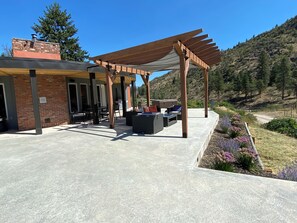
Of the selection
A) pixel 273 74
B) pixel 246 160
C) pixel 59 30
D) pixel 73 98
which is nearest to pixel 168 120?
pixel 246 160

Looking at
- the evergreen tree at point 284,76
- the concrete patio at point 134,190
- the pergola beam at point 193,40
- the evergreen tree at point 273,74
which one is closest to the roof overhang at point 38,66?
the concrete patio at point 134,190

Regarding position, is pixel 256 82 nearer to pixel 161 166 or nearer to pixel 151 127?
pixel 151 127

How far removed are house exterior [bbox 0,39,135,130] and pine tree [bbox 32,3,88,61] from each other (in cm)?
2058

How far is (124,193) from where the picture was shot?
261 cm

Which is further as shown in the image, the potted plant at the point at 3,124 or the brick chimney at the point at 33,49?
the brick chimney at the point at 33,49

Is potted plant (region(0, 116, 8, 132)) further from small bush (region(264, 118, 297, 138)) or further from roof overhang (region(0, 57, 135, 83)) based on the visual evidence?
small bush (region(264, 118, 297, 138))

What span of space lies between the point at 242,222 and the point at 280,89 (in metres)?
35.9

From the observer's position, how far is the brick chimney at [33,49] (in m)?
9.12

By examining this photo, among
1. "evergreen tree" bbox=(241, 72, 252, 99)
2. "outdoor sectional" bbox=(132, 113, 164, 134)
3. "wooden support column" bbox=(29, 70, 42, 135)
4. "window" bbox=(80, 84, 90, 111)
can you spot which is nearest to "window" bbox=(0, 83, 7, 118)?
"wooden support column" bbox=(29, 70, 42, 135)

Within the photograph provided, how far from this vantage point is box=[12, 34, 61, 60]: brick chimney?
9.12 meters

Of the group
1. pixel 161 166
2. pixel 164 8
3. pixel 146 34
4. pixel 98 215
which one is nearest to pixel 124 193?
Answer: pixel 98 215

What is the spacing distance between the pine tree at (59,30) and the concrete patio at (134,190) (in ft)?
91.2

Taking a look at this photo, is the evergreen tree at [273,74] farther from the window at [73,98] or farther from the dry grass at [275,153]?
the window at [73,98]

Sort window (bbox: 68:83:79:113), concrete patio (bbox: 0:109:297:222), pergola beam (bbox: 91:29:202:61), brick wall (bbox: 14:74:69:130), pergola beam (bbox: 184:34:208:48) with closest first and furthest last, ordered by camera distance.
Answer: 1. concrete patio (bbox: 0:109:297:222)
2. pergola beam (bbox: 91:29:202:61)
3. pergola beam (bbox: 184:34:208:48)
4. brick wall (bbox: 14:74:69:130)
5. window (bbox: 68:83:79:113)
